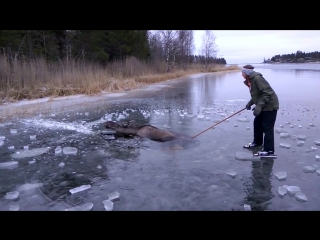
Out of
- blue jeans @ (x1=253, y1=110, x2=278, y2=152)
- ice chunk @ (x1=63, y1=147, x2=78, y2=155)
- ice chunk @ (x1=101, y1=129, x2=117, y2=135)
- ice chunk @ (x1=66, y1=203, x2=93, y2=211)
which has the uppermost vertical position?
blue jeans @ (x1=253, y1=110, x2=278, y2=152)

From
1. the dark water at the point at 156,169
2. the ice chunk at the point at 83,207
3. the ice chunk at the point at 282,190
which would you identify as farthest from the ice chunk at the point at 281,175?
the ice chunk at the point at 83,207

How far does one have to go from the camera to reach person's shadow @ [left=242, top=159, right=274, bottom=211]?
3.19m

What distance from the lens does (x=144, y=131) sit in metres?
6.19

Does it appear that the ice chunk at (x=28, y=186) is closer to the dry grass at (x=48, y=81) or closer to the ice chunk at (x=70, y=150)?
the ice chunk at (x=70, y=150)

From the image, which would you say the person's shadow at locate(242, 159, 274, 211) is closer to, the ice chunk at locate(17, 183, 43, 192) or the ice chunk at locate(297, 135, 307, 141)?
the ice chunk at locate(297, 135, 307, 141)

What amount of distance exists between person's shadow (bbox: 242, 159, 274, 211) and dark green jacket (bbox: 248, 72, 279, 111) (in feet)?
3.25

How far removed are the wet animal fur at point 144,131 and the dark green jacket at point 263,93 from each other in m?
1.94

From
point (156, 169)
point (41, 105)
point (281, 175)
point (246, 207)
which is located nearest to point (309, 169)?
point (281, 175)

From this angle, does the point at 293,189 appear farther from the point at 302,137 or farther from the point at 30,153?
the point at 30,153

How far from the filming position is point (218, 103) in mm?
11406

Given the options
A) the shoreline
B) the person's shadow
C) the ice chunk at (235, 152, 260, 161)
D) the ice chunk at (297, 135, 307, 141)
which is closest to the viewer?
the person's shadow

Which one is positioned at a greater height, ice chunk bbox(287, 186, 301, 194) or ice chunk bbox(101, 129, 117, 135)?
ice chunk bbox(101, 129, 117, 135)

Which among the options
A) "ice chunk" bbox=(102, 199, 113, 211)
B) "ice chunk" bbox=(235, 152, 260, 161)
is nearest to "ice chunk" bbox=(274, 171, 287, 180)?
"ice chunk" bbox=(235, 152, 260, 161)

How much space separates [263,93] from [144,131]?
2722 mm
